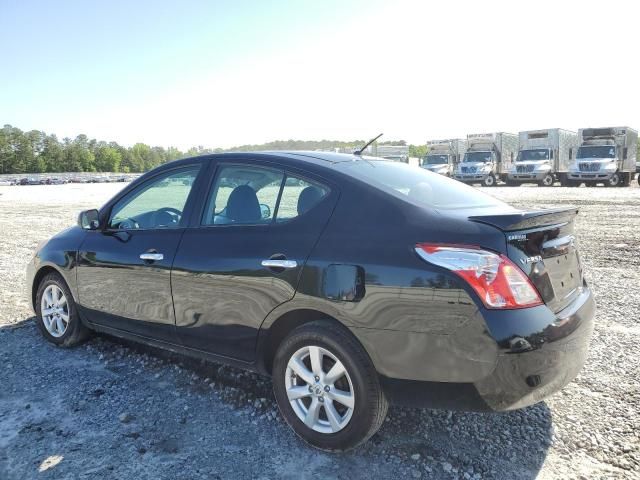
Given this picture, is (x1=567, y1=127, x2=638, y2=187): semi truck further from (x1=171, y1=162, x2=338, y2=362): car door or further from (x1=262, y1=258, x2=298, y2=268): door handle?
(x1=262, y1=258, x2=298, y2=268): door handle

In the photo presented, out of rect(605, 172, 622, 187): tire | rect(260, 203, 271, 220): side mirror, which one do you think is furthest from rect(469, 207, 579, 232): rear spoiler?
rect(605, 172, 622, 187): tire

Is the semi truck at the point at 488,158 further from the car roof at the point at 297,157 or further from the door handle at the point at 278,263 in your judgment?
the door handle at the point at 278,263

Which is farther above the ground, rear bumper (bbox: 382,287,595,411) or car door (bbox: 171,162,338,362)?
car door (bbox: 171,162,338,362)

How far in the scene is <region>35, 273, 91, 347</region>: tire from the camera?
4418mm

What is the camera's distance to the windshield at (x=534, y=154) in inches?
1189

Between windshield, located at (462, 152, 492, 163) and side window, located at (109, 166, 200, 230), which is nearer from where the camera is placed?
side window, located at (109, 166, 200, 230)

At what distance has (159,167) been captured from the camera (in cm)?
395

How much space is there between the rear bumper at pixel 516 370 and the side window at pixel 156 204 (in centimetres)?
208

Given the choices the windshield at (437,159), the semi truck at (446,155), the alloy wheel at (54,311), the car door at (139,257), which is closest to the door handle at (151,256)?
the car door at (139,257)

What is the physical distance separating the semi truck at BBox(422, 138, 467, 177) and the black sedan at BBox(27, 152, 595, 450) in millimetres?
31065

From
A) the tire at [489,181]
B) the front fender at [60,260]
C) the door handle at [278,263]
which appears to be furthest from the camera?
the tire at [489,181]

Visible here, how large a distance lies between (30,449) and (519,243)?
9.74 feet

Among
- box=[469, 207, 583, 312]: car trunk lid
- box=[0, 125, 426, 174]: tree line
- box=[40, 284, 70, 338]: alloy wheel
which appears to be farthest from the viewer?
box=[0, 125, 426, 174]: tree line

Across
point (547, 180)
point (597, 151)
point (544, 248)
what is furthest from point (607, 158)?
point (544, 248)
